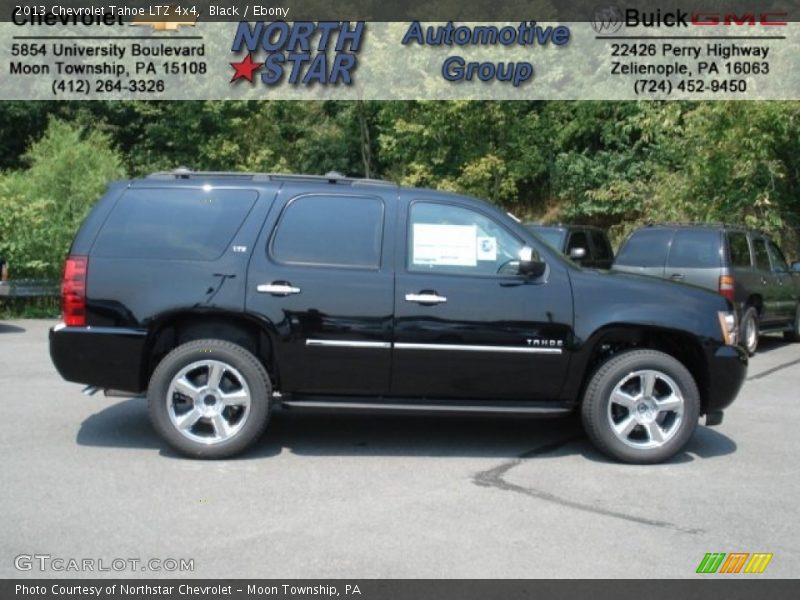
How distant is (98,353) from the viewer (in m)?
6.08

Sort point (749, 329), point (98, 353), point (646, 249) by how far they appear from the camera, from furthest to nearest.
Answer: point (749, 329) → point (646, 249) → point (98, 353)

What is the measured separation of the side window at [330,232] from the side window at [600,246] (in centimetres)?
1007

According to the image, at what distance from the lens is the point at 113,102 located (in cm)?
3066

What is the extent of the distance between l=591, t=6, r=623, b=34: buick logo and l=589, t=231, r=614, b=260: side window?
1017 cm

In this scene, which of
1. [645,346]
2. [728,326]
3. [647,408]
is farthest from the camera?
[645,346]

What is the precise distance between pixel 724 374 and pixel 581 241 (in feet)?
29.6

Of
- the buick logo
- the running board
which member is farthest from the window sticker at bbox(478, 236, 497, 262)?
the buick logo

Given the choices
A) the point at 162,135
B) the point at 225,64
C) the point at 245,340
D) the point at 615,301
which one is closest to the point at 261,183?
the point at 245,340

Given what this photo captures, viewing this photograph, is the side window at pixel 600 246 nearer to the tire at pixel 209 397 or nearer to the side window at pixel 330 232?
the side window at pixel 330 232

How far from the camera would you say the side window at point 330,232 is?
6.22 m

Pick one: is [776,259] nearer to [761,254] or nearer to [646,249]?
[761,254]

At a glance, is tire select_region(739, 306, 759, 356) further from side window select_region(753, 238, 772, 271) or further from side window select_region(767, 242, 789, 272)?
side window select_region(767, 242, 789, 272)

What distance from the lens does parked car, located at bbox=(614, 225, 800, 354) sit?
38.2 feet

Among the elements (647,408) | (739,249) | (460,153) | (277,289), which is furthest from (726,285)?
(460,153)
